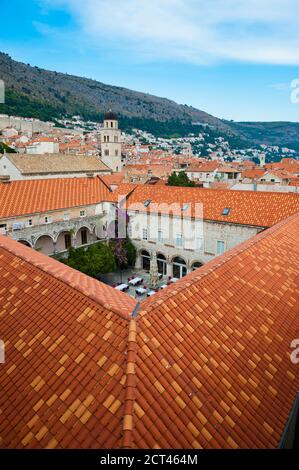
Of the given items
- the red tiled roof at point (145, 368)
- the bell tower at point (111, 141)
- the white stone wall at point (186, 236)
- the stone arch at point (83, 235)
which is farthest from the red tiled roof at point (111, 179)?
the red tiled roof at point (145, 368)

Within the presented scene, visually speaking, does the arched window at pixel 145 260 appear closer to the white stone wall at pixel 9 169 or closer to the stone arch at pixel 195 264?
the stone arch at pixel 195 264

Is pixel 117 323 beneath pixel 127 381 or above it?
above

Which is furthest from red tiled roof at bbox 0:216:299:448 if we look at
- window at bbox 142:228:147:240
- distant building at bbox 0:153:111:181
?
distant building at bbox 0:153:111:181

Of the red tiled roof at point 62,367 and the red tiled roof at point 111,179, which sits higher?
the red tiled roof at point 111,179

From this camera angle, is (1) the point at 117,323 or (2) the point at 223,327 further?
(2) the point at 223,327
